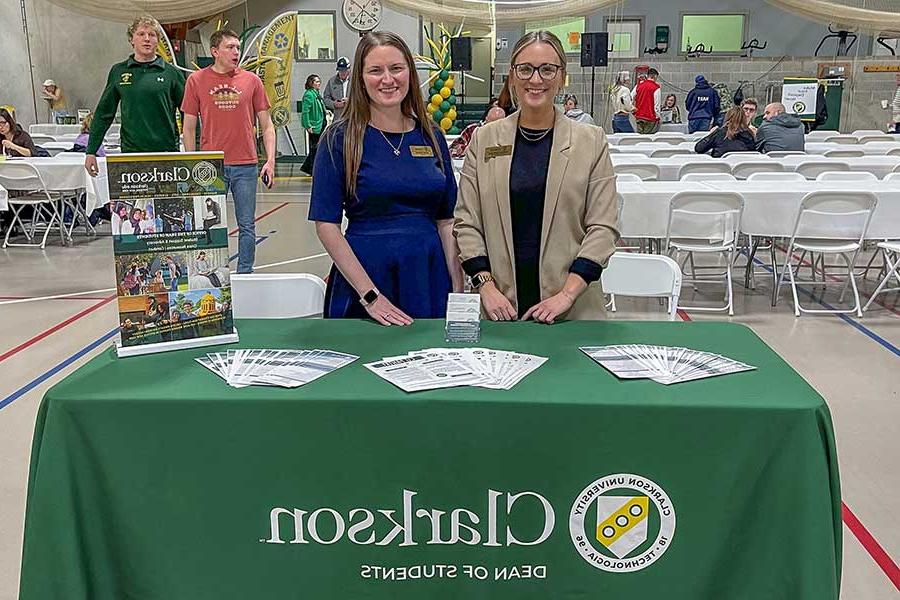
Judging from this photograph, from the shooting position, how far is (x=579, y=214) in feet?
8.19

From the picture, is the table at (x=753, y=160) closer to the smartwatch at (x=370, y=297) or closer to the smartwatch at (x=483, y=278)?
the smartwatch at (x=483, y=278)

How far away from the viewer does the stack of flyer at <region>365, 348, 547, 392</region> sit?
6.06 feet

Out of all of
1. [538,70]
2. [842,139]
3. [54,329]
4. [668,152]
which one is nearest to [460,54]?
[668,152]

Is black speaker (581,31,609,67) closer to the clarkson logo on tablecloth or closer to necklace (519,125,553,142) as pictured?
necklace (519,125,553,142)

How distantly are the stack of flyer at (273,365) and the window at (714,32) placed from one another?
19.0 meters

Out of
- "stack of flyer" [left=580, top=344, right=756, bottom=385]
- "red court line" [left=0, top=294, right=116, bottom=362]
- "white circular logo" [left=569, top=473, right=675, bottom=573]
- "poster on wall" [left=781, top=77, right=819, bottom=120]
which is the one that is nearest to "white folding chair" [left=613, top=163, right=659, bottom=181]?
"red court line" [left=0, top=294, right=116, bottom=362]

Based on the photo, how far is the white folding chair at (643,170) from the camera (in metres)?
7.21

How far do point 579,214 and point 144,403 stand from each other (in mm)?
1347

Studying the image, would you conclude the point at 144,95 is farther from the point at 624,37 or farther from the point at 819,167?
the point at 624,37

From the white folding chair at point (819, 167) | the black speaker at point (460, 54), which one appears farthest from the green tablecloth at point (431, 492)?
the black speaker at point (460, 54)

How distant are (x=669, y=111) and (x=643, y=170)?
9.95 m

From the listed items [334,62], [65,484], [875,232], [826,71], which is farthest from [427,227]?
[826,71]

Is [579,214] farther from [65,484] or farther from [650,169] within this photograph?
[650,169]

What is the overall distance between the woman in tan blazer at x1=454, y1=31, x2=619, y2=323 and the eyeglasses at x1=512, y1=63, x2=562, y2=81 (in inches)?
0.6
